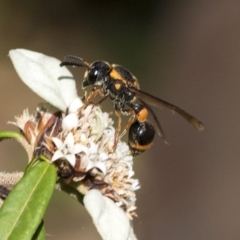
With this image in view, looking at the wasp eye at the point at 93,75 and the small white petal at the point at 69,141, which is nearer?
the small white petal at the point at 69,141

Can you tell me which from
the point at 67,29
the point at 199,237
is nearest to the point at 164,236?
the point at 199,237

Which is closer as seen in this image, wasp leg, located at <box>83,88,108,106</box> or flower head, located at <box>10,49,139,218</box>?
flower head, located at <box>10,49,139,218</box>

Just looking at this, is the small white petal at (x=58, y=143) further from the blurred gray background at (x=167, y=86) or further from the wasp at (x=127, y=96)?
the blurred gray background at (x=167, y=86)

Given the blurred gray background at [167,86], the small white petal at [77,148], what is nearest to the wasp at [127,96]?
the small white petal at [77,148]

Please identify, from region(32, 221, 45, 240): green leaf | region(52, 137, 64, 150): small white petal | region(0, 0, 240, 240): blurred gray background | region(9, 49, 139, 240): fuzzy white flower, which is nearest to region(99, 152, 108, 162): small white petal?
region(9, 49, 139, 240): fuzzy white flower

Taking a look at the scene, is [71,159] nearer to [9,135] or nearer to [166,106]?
[9,135]

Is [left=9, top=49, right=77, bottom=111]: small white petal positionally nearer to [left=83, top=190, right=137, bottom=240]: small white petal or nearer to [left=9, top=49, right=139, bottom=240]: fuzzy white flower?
[left=9, top=49, right=139, bottom=240]: fuzzy white flower
